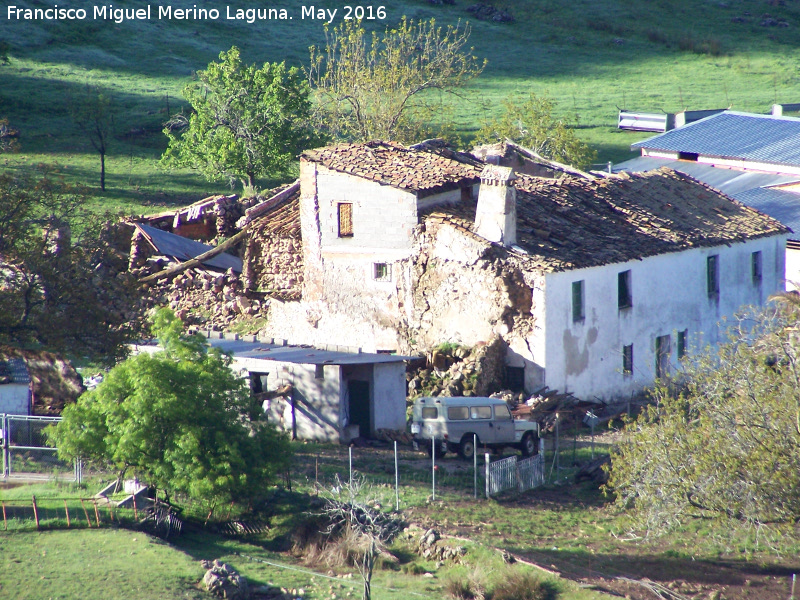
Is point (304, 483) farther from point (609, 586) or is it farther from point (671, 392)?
point (671, 392)

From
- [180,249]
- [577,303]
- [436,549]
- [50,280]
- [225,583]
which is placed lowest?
[225,583]

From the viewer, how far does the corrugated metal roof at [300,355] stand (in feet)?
94.6

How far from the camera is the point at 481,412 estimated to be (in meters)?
27.7

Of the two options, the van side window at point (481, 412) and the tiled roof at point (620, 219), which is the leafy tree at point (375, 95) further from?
the van side window at point (481, 412)

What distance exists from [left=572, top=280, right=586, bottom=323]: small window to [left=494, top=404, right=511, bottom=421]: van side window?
542 centimetres

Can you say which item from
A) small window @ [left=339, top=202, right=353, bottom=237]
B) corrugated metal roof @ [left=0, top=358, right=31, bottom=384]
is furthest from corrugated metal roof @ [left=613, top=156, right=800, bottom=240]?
corrugated metal roof @ [left=0, top=358, right=31, bottom=384]

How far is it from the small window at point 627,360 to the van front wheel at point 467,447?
27.8ft

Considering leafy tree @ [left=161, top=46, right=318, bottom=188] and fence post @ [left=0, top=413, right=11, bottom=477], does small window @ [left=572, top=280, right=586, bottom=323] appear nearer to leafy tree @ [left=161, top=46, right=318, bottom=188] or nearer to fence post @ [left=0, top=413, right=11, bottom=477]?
fence post @ [left=0, top=413, right=11, bottom=477]

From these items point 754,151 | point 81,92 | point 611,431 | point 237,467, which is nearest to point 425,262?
point 611,431

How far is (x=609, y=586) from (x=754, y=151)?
127 feet

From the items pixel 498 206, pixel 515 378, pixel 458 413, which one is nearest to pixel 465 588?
pixel 458 413

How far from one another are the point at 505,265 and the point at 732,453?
45.8 ft

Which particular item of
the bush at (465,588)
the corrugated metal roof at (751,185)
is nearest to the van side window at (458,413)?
the bush at (465,588)

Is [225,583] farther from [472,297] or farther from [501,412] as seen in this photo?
[472,297]
